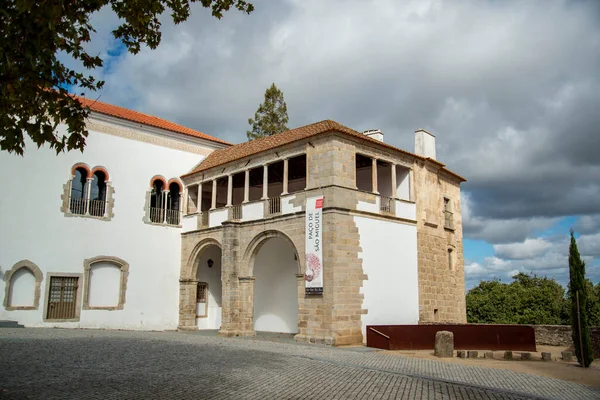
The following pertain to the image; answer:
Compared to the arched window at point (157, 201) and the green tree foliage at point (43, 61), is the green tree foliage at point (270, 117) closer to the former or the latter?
the arched window at point (157, 201)

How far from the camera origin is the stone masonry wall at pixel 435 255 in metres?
18.8

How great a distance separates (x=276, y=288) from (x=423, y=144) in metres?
8.51

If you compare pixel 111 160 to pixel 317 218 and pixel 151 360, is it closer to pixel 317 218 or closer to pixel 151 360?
pixel 317 218

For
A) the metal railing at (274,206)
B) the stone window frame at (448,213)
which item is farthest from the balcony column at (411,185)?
the metal railing at (274,206)

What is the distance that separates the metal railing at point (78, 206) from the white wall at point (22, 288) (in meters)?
2.75

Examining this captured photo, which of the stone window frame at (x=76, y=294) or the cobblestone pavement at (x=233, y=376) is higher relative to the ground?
the stone window frame at (x=76, y=294)

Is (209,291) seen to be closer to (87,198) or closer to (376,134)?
(87,198)

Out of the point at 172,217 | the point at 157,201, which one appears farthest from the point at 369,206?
the point at 157,201

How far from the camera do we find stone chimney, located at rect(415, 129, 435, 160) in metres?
20.9

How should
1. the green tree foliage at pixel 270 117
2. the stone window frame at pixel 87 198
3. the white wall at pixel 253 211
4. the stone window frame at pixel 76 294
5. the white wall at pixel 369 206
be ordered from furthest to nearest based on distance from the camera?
1. the green tree foliage at pixel 270 117
2. the stone window frame at pixel 87 198
3. the white wall at pixel 253 211
4. the stone window frame at pixel 76 294
5. the white wall at pixel 369 206

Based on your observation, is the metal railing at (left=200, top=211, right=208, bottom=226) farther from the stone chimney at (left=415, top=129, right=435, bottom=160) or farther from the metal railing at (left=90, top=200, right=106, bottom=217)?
the stone chimney at (left=415, top=129, right=435, bottom=160)

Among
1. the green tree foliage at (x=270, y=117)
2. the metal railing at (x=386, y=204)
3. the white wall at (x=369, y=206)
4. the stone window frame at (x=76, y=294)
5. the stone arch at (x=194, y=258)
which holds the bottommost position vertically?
the stone window frame at (x=76, y=294)

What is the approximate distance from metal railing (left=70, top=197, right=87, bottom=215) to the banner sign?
9.23m

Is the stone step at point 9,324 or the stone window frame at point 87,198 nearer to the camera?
the stone step at point 9,324
